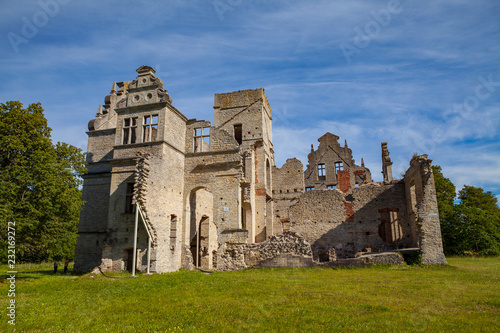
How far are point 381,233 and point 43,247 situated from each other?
23174 millimetres

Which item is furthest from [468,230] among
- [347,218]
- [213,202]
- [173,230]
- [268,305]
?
[268,305]

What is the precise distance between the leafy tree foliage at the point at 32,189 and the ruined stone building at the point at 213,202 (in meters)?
2.48

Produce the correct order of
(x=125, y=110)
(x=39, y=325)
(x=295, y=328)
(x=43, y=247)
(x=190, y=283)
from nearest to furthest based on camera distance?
(x=295, y=328) < (x=39, y=325) < (x=190, y=283) < (x=43, y=247) < (x=125, y=110)

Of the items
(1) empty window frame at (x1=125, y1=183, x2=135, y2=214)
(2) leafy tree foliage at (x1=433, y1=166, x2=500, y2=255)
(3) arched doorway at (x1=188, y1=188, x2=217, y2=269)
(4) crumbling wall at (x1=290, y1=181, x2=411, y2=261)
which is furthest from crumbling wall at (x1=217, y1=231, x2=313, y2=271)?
(2) leafy tree foliage at (x1=433, y1=166, x2=500, y2=255)

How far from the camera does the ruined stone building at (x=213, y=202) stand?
1966cm

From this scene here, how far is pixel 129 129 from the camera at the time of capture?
2214 cm

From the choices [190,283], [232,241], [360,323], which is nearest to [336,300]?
[360,323]

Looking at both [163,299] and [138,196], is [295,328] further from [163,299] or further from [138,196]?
[138,196]

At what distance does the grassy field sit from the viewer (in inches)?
297

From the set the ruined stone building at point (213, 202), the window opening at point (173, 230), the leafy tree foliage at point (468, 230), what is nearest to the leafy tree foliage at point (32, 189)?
the ruined stone building at point (213, 202)

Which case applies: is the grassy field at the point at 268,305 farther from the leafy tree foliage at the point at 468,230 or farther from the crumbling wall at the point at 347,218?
the leafy tree foliage at the point at 468,230

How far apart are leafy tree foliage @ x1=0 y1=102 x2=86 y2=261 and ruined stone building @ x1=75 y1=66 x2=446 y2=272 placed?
248cm

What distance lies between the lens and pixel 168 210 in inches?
820

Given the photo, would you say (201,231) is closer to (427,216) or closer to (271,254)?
(271,254)
